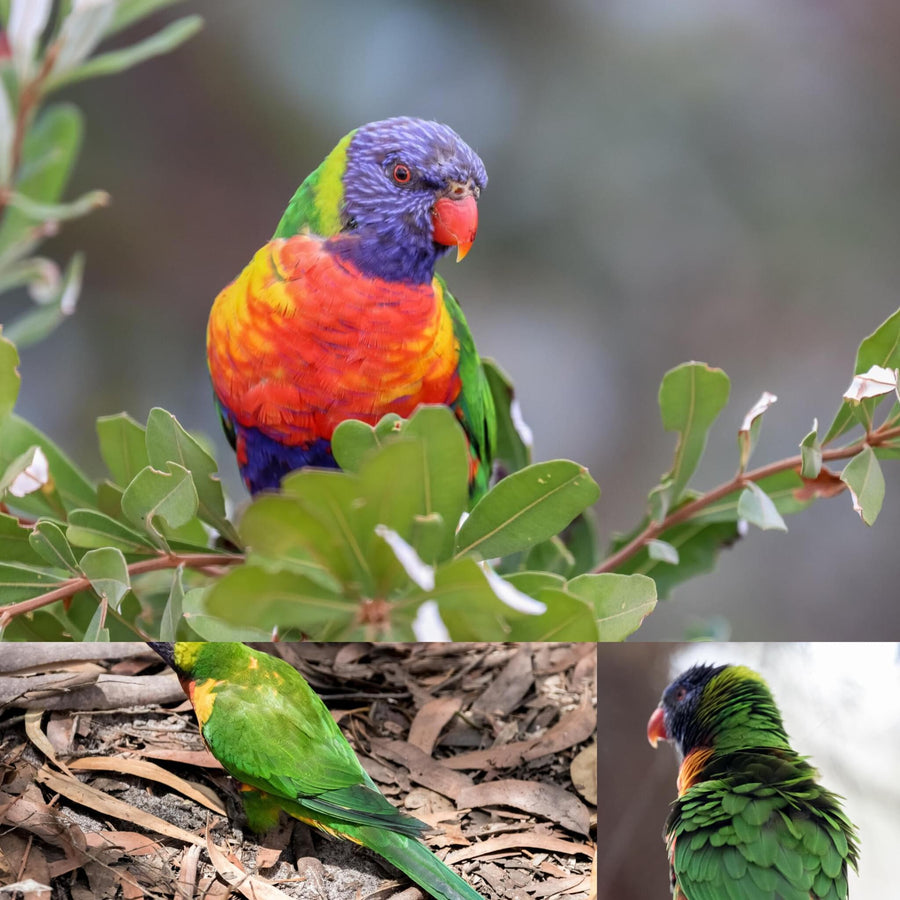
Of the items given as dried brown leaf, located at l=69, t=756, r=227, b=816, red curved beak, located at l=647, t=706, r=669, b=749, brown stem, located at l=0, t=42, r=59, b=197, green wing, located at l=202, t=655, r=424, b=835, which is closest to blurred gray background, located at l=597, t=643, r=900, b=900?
red curved beak, located at l=647, t=706, r=669, b=749

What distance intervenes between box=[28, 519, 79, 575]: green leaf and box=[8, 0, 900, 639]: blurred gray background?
1.34 metres

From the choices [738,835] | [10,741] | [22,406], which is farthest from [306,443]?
[22,406]

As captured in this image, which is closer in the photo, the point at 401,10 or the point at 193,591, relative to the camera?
the point at 193,591

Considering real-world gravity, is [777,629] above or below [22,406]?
below

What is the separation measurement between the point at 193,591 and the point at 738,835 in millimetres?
389

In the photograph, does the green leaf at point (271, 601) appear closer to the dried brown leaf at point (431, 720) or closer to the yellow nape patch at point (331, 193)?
the dried brown leaf at point (431, 720)

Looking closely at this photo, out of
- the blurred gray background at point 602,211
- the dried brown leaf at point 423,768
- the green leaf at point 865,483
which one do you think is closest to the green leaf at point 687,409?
the green leaf at point 865,483

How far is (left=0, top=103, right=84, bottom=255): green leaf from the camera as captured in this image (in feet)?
3.34

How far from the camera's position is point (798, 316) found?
207cm

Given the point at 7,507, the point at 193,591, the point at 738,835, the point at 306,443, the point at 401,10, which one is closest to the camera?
the point at 738,835

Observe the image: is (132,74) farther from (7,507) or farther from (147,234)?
(7,507)

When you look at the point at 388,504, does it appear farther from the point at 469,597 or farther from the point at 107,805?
the point at 107,805

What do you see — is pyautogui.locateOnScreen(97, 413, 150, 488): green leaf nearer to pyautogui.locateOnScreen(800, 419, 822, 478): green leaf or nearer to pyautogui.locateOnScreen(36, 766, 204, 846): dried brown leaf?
pyautogui.locateOnScreen(36, 766, 204, 846): dried brown leaf

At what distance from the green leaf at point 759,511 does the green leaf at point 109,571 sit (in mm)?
449
